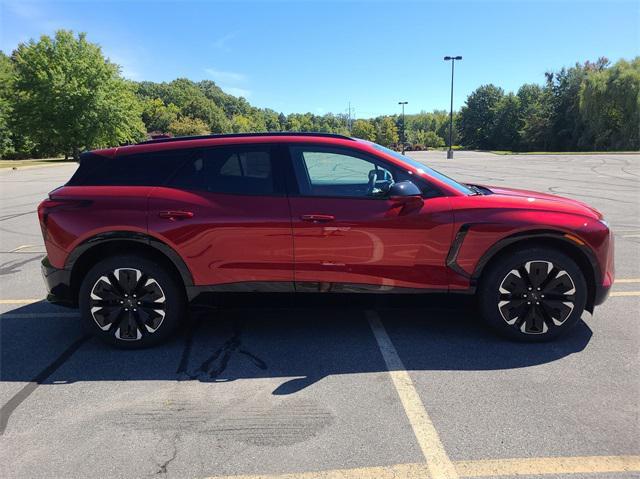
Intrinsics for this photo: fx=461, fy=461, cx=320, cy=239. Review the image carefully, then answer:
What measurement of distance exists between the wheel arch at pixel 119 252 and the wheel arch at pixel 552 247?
240cm

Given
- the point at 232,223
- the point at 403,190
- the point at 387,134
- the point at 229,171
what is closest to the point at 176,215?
the point at 232,223

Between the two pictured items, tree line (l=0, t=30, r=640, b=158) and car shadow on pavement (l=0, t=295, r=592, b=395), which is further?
tree line (l=0, t=30, r=640, b=158)

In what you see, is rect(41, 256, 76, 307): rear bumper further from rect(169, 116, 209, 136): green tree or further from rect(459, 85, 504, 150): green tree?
rect(459, 85, 504, 150): green tree

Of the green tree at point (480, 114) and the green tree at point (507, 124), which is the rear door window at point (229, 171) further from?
the green tree at point (480, 114)

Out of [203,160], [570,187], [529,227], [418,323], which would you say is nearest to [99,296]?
[203,160]

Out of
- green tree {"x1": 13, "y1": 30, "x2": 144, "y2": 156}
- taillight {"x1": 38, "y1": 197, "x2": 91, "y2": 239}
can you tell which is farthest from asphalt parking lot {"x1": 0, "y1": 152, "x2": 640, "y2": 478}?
green tree {"x1": 13, "y1": 30, "x2": 144, "y2": 156}

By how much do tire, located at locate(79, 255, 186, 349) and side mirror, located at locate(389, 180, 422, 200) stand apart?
1928 mm

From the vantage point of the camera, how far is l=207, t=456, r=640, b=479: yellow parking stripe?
7.68ft

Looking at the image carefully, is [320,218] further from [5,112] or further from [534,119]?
[534,119]

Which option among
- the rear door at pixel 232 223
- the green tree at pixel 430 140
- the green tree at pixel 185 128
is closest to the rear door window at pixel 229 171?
the rear door at pixel 232 223

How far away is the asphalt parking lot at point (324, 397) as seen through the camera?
246cm

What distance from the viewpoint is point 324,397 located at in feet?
10.1

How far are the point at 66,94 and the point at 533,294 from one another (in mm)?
52125

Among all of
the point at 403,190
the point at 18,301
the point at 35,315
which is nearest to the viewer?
the point at 403,190
